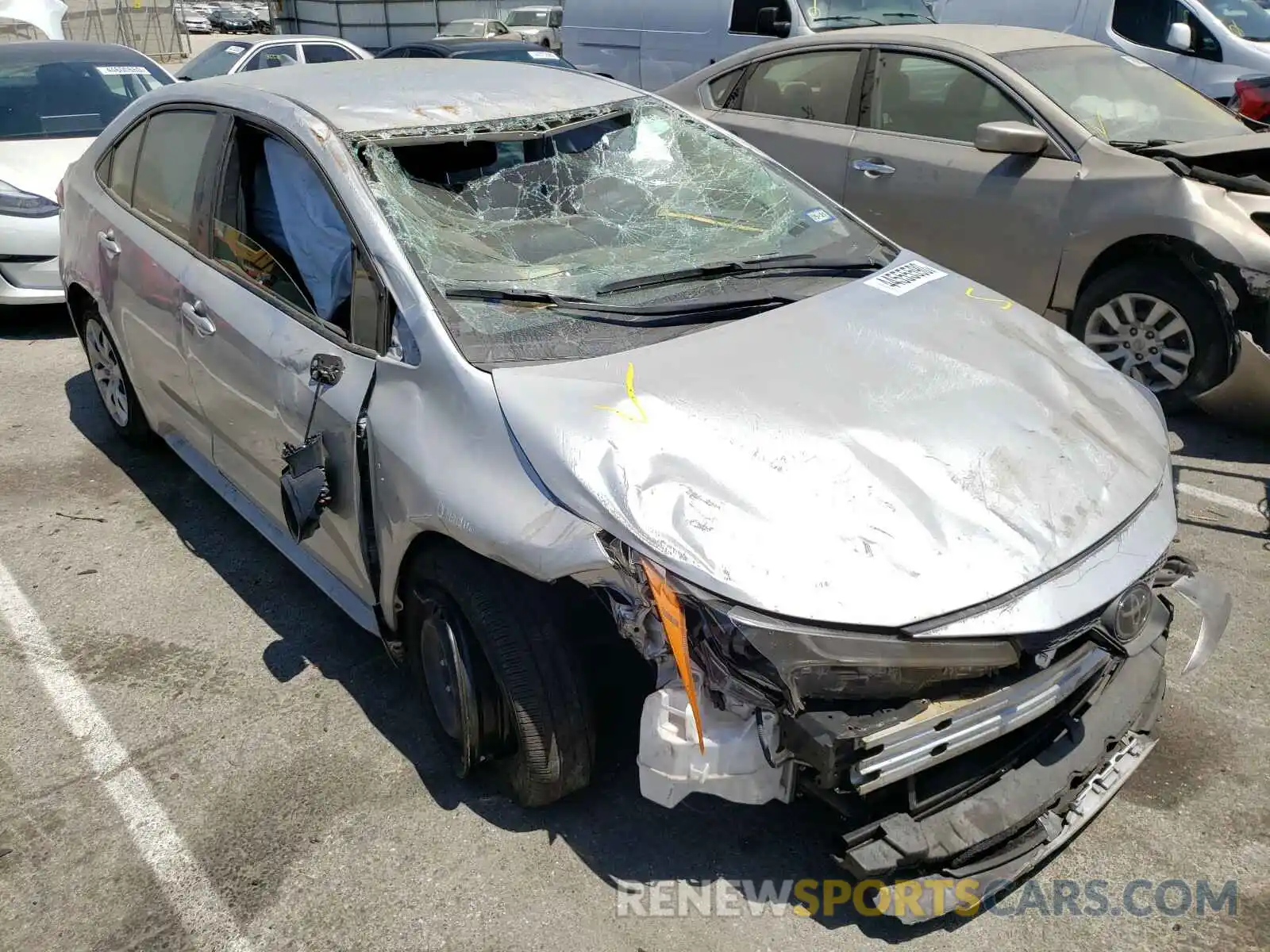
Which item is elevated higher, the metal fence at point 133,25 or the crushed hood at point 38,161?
the crushed hood at point 38,161

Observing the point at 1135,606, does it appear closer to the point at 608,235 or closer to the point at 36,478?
the point at 608,235

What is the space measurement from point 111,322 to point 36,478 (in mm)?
961

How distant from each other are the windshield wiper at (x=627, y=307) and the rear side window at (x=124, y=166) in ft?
7.09

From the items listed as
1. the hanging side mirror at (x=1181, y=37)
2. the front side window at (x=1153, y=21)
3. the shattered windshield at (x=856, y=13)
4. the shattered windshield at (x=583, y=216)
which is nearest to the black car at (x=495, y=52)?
the shattered windshield at (x=856, y=13)

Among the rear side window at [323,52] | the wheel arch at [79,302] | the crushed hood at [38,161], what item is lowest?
the wheel arch at [79,302]

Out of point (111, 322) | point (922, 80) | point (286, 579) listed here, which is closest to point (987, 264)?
point (922, 80)

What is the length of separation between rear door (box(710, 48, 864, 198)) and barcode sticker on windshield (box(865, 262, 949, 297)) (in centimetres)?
261

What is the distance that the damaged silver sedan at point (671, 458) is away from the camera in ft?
7.27

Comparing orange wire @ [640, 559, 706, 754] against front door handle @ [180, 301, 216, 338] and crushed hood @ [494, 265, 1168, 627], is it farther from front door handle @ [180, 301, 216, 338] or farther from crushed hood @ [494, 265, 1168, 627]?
front door handle @ [180, 301, 216, 338]

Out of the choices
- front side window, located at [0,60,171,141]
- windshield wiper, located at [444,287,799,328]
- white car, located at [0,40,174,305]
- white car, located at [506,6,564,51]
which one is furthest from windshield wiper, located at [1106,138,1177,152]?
white car, located at [506,6,564,51]

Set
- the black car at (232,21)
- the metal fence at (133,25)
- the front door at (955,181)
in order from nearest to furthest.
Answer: the front door at (955,181) → the metal fence at (133,25) → the black car at (232,21)

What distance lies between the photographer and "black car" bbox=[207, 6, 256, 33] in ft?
116

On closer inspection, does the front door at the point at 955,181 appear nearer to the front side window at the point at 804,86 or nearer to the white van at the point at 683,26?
the front side window at the point at 804,86

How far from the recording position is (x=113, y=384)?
15.8 ft
